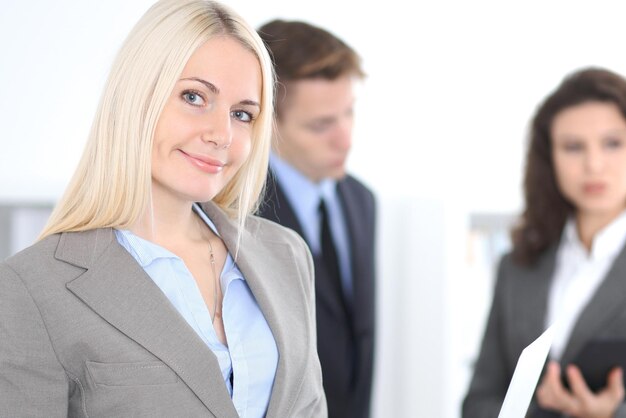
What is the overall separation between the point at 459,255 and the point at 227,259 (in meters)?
2.70

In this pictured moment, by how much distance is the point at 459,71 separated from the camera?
14.7ft

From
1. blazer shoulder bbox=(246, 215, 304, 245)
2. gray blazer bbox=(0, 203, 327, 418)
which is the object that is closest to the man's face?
blazer shoulder bbox=(246, 215, 304, 245)

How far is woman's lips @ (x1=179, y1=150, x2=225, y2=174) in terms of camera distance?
155 centimetres

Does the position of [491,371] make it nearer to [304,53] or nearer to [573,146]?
[573,146]

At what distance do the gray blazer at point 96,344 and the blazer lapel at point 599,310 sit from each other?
4.83 ft

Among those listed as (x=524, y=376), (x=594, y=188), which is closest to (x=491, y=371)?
(x=594, y=188)

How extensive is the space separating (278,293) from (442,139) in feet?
9.39

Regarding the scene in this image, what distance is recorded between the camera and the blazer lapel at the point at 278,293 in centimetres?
162

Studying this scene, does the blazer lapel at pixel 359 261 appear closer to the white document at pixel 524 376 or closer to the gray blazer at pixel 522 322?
the gray blazer at pixel 522 322

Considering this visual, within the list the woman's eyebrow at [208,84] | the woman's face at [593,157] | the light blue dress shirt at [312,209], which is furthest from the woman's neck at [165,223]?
the woman's face at [593,157]

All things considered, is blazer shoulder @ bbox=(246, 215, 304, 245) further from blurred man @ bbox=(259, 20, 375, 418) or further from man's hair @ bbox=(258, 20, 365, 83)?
man's hair @ bbox=(258, 20, 365, 83)

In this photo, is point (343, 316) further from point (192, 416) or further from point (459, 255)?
point (459, 255)

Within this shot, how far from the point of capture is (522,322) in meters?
2.93

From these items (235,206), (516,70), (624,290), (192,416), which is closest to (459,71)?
(516,70)
